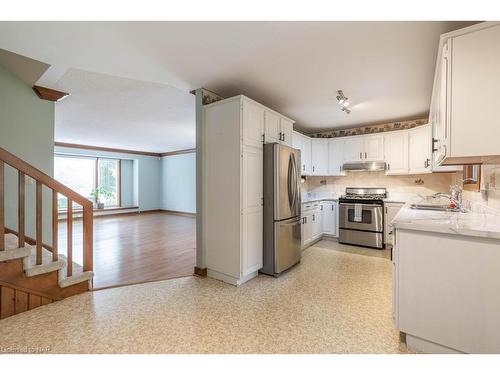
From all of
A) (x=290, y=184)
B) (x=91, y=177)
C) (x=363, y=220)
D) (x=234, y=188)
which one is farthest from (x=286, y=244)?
(x=91, y=177)

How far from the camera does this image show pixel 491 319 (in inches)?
55.4

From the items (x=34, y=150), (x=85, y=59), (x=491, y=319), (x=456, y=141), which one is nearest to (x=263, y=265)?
(x=491, y=319)

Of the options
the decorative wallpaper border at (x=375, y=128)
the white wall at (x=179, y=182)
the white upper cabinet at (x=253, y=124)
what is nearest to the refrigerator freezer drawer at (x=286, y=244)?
the white upper cabinet at (x=253, y=124)

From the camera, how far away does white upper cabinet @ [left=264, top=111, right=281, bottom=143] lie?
3.20m

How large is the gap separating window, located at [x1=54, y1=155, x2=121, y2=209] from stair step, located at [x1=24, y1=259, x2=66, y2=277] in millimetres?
6392

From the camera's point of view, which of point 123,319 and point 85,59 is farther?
point 85,59

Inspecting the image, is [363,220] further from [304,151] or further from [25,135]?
[25,135]

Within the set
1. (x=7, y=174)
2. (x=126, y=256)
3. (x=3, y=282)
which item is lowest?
(x=126, y=256)

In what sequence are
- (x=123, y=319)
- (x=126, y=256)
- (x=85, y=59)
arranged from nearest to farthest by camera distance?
(x=123, y=319), (x=85, y=59), (x=126, y=256)

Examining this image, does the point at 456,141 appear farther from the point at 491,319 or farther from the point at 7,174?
the point at 7,174

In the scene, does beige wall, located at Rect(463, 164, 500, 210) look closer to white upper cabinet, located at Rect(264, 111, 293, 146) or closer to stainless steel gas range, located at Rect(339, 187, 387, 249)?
stainless steel gas range, located at Rect(339, 187, 387, 249)

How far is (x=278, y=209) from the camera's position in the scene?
3.07 metres
